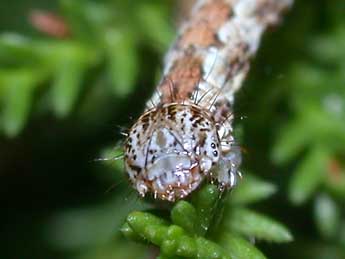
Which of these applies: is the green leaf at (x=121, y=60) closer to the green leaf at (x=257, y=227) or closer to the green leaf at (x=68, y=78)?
the green leaf at (x=68, y=78)

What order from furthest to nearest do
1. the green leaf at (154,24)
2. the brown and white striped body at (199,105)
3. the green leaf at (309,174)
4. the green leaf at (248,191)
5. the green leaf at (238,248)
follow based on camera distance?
the green leaf at (154,24)
the green leaf at (309,174)
the green leaf at (248,191)
the brown and white striped body at (199,105)
the green leaf at (238,248)

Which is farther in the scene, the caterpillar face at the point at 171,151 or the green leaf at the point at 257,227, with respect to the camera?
the green leaf at the point at 257,227

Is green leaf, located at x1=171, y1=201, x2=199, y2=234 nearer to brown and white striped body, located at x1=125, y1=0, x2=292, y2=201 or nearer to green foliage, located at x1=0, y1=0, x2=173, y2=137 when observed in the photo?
brown and white striped body, located at x1=125, y1=0, x2=292, y2=201

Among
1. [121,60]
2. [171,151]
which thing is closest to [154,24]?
[121,60]

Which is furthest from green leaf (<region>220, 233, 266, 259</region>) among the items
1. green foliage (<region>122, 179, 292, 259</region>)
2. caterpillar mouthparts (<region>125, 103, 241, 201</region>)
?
caterpillar mouthparts (<region>125, 103, 241, 201</region>)

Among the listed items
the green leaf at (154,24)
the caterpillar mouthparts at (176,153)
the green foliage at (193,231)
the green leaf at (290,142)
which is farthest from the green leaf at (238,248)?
the green leaf at (154,24)

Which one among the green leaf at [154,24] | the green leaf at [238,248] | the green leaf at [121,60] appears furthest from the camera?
the green leaf at [154,24]

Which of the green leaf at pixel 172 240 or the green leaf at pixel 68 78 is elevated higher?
the green leaf at pixel 172 240
